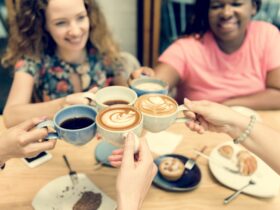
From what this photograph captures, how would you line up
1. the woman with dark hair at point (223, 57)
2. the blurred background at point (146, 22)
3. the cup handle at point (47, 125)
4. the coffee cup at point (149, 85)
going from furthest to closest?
1. the blurred background at point (146, 22)
2. the woman with dark hair at point (223, 57)
3. the coffee cup at point (149, 85)
4. the cup handle at point (47, 125)

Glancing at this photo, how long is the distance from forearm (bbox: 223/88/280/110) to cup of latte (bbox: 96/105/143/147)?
87cm

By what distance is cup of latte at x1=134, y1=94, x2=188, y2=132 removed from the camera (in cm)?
102

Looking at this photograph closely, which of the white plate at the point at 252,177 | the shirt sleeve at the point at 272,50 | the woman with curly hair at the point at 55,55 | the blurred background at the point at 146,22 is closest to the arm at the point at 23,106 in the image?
the woman with curly hair at the point at 55,55

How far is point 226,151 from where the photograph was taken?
126cm

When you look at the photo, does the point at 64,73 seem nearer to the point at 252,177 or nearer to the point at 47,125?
the point at 47,125

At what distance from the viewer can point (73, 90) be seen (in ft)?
5.97

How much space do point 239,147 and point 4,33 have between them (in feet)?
7.47

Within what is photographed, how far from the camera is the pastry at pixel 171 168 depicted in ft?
3.73

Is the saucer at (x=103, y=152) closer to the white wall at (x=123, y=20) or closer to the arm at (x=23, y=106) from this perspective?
the arm at (x=23, y=106)

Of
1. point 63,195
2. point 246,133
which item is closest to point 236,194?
point 246,133

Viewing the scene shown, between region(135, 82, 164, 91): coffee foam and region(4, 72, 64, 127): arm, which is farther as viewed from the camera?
region(4, 72, 64, 127): arm

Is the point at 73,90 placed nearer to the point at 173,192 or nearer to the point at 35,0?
the point at 35,0

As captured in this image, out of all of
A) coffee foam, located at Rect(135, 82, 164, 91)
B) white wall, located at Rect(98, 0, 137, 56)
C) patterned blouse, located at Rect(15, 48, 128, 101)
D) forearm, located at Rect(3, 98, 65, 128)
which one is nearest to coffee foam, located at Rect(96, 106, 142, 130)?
coffee foam, located at Rect(135, 82, 164, 91)

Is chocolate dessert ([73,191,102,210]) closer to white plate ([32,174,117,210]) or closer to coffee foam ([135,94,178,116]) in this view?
white plate ([32,174,117,210])
